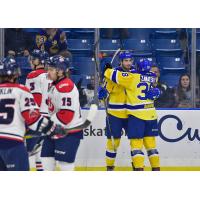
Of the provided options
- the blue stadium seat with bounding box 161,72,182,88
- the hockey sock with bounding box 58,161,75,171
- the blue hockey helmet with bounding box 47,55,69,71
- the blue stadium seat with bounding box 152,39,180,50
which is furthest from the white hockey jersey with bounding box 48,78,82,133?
the blue stadium seat with bounding box 152,39,180,50

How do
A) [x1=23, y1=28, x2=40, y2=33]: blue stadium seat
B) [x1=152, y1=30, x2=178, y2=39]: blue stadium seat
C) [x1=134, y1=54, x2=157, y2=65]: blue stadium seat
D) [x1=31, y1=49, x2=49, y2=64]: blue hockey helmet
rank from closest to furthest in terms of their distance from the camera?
1. [x1=31, y1=49, x2=49, y2=64]: blue hockey helmet
2. [x1=134, y1=54, x2=157, y2=65]: blue stadium seat
3. [x1=23, y1=28, x2=40, y2=33]: blue stadium seat
4. [x1=152, y1=30, x2=178, y2=39]: blue stadium seat

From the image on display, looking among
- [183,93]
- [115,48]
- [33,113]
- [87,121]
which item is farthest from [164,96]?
[33,113]

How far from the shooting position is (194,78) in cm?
862

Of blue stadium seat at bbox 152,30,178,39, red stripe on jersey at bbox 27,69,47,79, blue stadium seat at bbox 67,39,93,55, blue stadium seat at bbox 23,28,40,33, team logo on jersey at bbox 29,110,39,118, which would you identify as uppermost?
blue stadium seat at bbox 23,28,40,33

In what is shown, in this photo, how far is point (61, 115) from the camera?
797 cm

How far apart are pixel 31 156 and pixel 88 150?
0.66 meters

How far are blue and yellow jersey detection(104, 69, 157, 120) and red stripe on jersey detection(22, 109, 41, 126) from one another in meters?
1.19

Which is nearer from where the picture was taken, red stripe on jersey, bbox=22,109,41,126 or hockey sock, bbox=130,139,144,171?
red stripe on jersey, bbox=22,109,41,126

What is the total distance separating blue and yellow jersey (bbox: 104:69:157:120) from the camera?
327 inches

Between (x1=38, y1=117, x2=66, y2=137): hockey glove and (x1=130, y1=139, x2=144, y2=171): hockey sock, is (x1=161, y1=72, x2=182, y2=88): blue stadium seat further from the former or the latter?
(x1=38, y1=117, x2=66, y2=137): hockey glove

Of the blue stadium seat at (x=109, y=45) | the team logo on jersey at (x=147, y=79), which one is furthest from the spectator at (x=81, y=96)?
the team logo on jersey at (x=147, y=79)

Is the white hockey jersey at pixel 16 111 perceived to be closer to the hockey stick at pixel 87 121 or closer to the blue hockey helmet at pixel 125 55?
the hockey stick at pixel 87 121

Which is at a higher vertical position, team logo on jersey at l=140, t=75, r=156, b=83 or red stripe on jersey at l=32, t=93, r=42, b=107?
team logo on jersey at l=140, t=75, r=156, b=83
